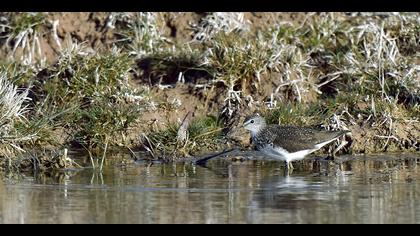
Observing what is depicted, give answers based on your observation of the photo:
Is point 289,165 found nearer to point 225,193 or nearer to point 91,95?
point 225,193

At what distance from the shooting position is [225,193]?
36.2 feet

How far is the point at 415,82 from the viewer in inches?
586

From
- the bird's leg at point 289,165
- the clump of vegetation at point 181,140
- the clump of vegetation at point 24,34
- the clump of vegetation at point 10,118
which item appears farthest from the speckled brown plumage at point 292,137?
the clump of vegetation at point 24,34

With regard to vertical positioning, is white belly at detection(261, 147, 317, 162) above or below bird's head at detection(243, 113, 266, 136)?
below

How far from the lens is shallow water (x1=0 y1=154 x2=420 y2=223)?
9.62 m

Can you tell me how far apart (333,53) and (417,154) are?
8.05 feet

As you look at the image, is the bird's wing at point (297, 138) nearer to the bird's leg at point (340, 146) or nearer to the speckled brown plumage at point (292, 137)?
the speckled brown plumage at point (292, 137)

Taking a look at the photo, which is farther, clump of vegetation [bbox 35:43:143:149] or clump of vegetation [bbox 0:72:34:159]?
clump of vegetation [bbox 35:43:143:149]

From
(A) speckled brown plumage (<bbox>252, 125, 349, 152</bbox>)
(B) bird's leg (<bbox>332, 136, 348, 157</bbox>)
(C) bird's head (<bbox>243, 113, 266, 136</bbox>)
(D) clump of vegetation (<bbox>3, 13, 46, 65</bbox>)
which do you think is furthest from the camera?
(D) clump of vegetation (<bbox>3, 13, 46, 65</bbox>)

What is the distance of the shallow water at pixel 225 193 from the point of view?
962cm

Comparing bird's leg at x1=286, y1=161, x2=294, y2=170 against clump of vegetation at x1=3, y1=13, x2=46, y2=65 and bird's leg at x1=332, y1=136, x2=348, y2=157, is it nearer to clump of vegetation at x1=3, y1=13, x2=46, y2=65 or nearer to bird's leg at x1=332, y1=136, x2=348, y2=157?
bird's leg at x1=332, y1=136, x2=348, y2=157

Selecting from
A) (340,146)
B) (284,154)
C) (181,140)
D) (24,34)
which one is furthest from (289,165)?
(24,34)

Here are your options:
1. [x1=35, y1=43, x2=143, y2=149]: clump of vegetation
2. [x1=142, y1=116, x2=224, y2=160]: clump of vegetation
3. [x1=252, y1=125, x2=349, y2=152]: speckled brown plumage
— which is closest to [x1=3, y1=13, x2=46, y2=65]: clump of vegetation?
[x1=35, y1=43, x2=143, y2=149]: clump of vegetation
